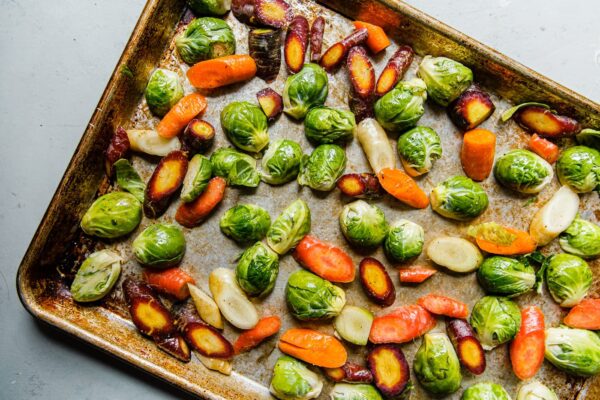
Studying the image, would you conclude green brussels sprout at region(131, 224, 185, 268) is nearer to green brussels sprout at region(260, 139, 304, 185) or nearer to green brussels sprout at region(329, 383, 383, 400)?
green brussels sprout at region(260, 139, 304, 185)

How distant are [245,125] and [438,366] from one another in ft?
6.79

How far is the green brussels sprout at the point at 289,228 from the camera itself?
383 cm

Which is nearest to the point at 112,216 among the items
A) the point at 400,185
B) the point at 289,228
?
the point at 289,228

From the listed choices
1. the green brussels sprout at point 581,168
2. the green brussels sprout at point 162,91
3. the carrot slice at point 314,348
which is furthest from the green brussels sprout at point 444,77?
the carrot slice at point 314,348

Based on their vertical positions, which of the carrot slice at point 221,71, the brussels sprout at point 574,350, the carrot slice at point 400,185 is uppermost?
the carrot slice at point 221,71

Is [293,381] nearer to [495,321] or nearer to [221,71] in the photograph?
[495,321]

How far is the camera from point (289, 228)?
151 inches

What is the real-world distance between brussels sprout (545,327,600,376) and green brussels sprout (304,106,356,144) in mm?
2001

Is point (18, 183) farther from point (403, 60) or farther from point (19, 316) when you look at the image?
point (403, 60)

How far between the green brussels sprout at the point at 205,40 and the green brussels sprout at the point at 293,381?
2.18m

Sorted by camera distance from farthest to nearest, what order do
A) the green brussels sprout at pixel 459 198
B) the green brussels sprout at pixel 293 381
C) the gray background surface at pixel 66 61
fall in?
the gray background surface at pixel 66 61 → the green brussels sprout at pixel 459 198 → the green brussels sprout at pixel 293 381

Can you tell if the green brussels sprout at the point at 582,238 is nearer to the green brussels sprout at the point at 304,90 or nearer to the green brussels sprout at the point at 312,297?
the green brussels sprout at the point at 312,297

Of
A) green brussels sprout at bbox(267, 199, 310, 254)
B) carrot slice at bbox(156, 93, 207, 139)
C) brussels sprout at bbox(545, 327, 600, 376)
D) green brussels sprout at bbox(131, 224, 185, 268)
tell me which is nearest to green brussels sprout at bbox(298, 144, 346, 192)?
green brussels sprout at bbox(267, 199, 310, 254)

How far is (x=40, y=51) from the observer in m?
4.31
